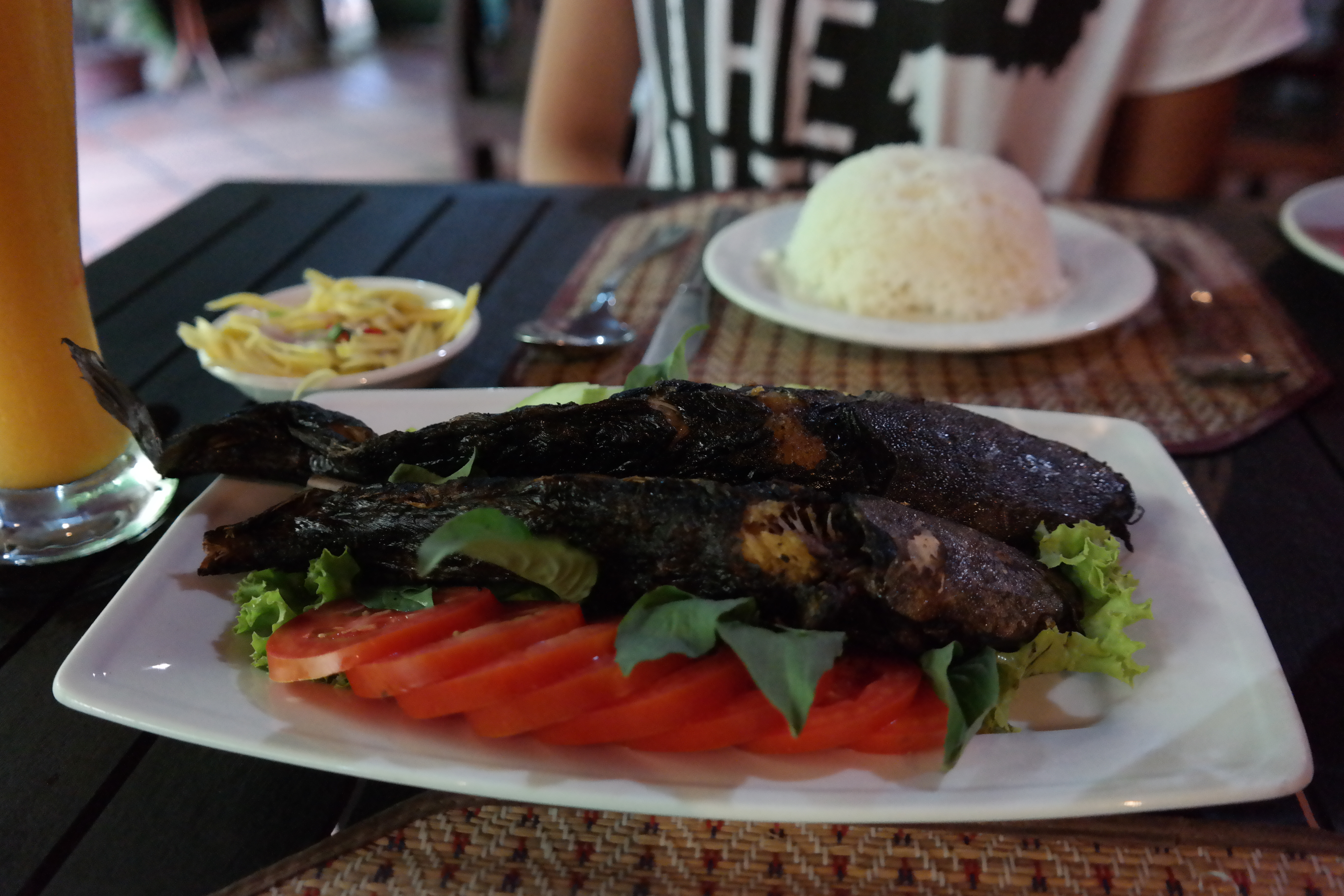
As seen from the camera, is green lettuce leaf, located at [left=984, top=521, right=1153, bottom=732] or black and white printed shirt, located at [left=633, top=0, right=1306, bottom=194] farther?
black and white printed shirt, located at [left=633, top=0, right=1306, bottom=194]

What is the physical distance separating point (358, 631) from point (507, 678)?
7.6 inches

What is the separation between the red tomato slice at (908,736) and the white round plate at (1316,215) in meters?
1.71

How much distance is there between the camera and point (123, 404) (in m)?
1.13

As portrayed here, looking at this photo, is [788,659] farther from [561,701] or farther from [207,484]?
[207,484]

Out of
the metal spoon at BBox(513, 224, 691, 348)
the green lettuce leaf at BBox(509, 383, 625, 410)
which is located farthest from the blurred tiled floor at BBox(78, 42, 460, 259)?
the green lettuce leaf at BBox(509, 383, 625, 410)

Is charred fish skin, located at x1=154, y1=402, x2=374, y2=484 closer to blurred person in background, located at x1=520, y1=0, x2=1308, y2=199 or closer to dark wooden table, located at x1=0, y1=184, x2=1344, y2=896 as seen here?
dark wooden table, located at x1=0, y1=184, x2=1344, y2=896

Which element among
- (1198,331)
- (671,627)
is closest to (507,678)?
(671,627)

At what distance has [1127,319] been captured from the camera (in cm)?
188

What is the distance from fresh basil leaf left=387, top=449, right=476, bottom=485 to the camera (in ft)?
3.46

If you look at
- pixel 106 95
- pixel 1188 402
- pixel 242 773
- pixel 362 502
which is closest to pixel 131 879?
pixel 242 773

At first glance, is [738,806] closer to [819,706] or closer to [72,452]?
[819,706]

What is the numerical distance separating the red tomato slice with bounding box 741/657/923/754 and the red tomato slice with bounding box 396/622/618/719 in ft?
0.61

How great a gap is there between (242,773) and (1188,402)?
1.59 m

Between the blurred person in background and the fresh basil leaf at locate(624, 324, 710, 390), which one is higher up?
the fresh basil leaf at locate(624, 324, 710, 390)
